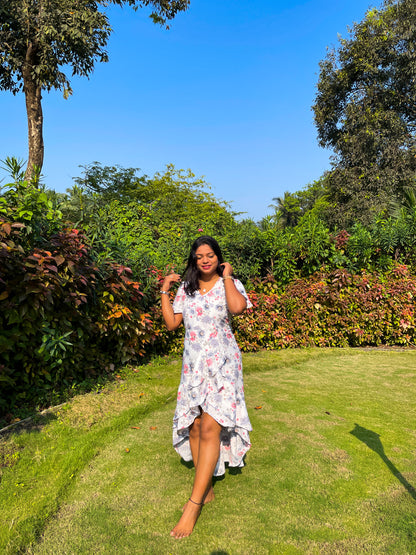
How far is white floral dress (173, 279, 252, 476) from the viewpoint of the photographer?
94.5 inches

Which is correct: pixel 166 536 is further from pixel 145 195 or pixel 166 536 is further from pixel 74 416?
pixel 145 195

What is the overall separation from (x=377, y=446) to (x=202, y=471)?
1.75 meters

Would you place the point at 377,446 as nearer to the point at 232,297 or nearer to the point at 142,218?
the point at 232,297

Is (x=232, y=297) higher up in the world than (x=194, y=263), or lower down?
lower down

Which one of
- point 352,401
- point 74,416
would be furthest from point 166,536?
point 352,401

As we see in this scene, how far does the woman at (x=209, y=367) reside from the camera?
2.34m

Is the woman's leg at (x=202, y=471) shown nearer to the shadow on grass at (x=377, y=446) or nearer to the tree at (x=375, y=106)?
the shadow on grass at (x=377, y=446)

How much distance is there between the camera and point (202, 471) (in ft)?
7.35

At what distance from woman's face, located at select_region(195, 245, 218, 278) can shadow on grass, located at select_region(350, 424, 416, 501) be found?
6.67 feet

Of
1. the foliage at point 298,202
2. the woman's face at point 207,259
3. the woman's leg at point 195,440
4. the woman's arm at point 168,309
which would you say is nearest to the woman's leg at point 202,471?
the woman's leg at point 195,440

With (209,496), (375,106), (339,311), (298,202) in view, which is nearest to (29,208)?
(209,496)

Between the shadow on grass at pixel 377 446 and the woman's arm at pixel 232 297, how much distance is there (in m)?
1.70

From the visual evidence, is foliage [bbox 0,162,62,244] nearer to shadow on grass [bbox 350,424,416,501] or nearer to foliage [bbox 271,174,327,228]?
shadow on grass [bbox 350,424,416,501]

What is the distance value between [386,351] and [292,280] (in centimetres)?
223
